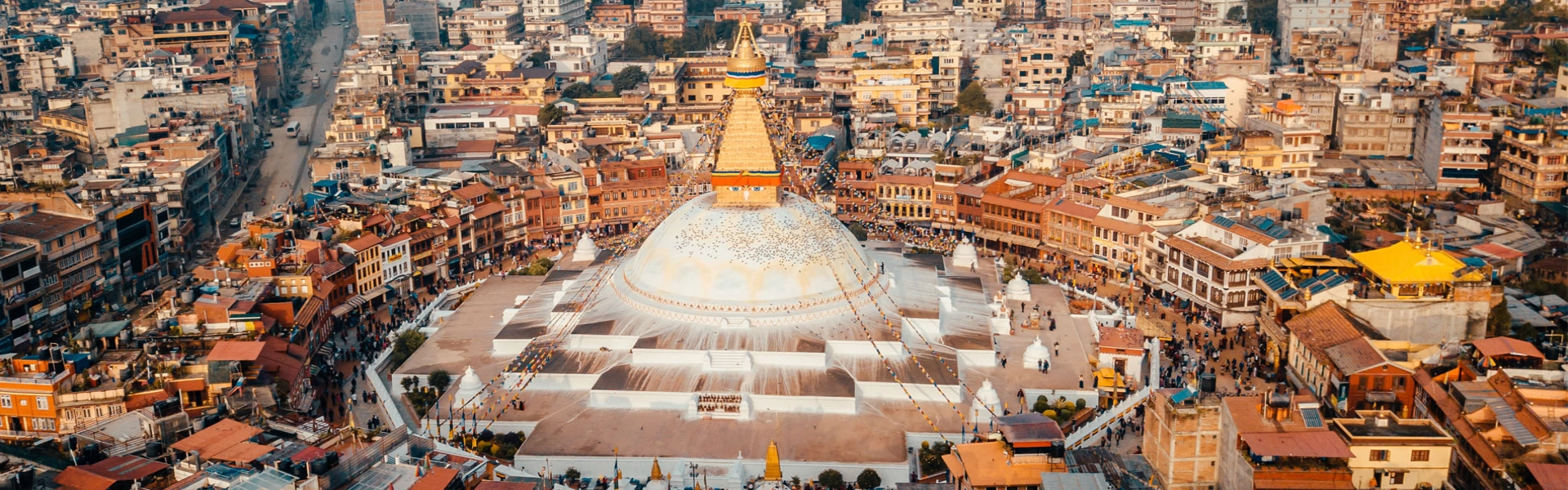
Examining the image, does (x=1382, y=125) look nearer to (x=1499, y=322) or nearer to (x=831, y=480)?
(x=1499, y=322)

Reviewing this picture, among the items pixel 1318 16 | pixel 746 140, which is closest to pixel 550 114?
pixel 746 140

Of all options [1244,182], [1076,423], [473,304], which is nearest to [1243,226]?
[1244,182]

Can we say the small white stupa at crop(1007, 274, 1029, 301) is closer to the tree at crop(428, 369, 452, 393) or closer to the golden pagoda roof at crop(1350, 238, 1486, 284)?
the golden pagoda roof at crop(1350, 238, 1486, 284)

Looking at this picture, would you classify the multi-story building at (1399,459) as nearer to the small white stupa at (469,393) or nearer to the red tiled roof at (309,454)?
the red tiled roof at (309,454)

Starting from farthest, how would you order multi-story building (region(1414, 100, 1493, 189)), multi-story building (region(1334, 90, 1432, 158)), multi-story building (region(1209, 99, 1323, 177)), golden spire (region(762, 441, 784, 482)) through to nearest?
multi-story building (region(1334, 90, 1432, 158))
multi-story building (region(1414, 100, 1493, 189))
multi-story building (region(1209, 99, 1323, 177))
golden spire (region(762, 441, 784, 482))

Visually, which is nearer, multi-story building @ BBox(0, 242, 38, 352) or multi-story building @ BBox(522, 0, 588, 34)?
multi-story building @ BBox(0, 242, 38, 352)

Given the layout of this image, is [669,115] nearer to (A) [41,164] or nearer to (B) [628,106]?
(B) [628,106]

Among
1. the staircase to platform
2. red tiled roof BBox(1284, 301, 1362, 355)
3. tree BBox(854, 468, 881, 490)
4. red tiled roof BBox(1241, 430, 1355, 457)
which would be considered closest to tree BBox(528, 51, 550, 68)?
the staircase to platform

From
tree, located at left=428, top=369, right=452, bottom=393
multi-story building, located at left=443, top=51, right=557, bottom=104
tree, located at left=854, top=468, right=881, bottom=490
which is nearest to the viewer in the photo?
tree, located at left=854, top=468, right=881, bottom=490
